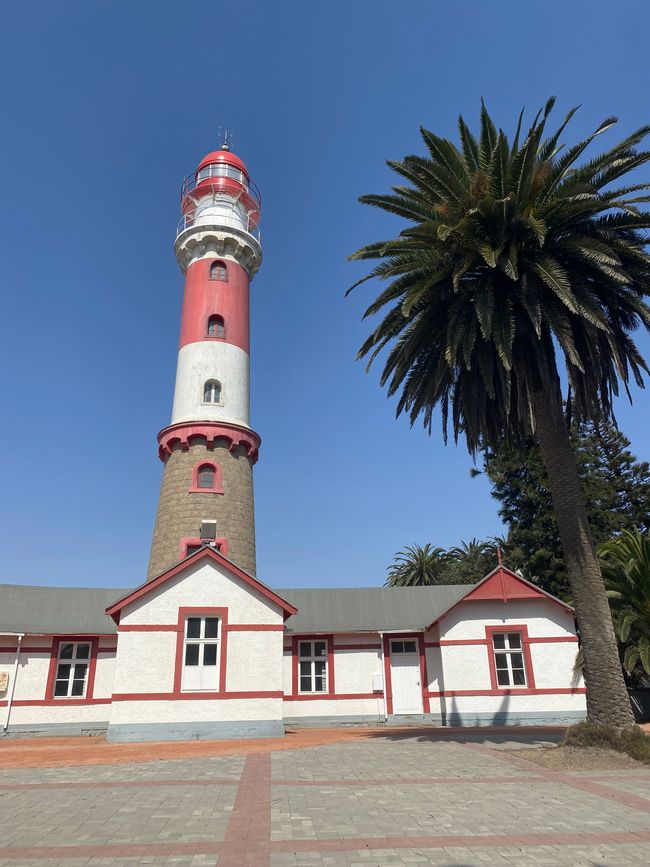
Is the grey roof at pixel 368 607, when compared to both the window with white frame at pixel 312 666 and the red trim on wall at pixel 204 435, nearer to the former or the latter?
the window with white frame at pixel 312 666

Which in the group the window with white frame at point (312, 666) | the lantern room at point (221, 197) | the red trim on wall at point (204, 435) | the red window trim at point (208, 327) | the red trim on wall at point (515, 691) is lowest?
the red trim on wall at point (515, 691)

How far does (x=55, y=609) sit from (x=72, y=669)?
2.52 meters

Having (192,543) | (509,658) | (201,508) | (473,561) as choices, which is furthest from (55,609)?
(473,561)

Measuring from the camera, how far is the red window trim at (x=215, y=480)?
2355 cm

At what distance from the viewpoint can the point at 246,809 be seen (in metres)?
8.23

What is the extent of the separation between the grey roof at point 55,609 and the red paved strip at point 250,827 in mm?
13389

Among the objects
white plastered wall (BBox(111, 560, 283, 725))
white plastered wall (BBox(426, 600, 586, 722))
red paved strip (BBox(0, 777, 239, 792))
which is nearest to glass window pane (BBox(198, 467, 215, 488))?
white plastered wall (BBox(111, 560, 283, 725))

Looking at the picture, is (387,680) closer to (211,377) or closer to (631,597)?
(631,597)

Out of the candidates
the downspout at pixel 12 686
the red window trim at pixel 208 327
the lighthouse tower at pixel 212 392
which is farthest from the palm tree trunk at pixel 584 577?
the downspout at pixel 12 686

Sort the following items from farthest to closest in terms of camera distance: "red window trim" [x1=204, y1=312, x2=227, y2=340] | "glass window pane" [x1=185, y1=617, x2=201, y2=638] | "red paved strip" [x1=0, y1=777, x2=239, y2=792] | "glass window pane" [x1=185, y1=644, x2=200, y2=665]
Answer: "red window trim" [x1=204, y1=312, x2=227, y2=340] → "glass window pane" [x1=185, y1=617, x2=201, y2=638] → "glass window pane" [x1=185, y1=644, x2=200, y2=665] → "red paved strip" [x1=0, y1=777, x2=239, y2=792]

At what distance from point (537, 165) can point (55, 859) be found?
1607cm

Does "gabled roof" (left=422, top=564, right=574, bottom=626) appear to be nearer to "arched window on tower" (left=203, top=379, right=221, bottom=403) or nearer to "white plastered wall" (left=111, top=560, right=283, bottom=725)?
"white plastered wall" (left=111, top=560, right=283, bottom=725)

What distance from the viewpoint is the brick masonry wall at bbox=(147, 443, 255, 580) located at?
23016mm

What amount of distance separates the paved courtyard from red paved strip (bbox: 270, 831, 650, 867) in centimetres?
2
